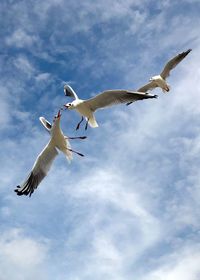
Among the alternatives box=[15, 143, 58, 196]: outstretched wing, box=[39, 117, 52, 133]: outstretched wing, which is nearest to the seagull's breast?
box=[15, 143, 58, 196]: outstretched wing

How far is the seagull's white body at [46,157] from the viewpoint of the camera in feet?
69.9

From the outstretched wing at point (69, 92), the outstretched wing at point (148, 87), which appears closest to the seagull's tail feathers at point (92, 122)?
the outstretched wing at point (69, 92)

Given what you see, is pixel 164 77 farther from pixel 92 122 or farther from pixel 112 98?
pixel 112 98

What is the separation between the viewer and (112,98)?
2036 centimetres

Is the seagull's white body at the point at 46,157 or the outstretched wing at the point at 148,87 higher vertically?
the outstretched wing at the point at 148,87

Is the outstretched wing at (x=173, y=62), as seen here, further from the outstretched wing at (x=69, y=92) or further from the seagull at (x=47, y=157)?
the seagull at (x=47, y=157)

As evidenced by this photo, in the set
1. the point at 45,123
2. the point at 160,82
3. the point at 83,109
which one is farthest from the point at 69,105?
the point at 160,82

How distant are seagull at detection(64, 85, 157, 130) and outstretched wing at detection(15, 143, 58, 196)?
1.86m

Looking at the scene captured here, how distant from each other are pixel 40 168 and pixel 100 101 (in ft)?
11.4

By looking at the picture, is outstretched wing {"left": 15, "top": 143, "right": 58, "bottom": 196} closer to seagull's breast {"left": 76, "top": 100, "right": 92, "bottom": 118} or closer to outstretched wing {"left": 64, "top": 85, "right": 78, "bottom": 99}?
seagull's breast {"left": 76, "top": 100, "right": 92, "bottom": 118}

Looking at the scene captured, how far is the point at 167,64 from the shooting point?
28.6 meters

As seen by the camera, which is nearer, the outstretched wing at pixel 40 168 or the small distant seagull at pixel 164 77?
the outstretched wing at pixel 40 168

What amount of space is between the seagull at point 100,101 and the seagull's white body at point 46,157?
800 mm

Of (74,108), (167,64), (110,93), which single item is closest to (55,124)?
(74,108)
